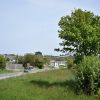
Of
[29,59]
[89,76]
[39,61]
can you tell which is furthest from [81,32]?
[39,61]

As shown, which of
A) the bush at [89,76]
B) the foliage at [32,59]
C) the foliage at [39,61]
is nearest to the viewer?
the bush at [89,76]

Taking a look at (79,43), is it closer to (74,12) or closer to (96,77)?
(74,12)

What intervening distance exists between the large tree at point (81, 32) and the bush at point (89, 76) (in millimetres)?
5838

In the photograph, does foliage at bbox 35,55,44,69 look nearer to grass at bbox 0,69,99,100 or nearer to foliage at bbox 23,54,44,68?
foliage at bbox 23,54,44,68

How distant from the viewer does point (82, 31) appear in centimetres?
3412

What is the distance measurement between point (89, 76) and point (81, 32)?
7.97 meters

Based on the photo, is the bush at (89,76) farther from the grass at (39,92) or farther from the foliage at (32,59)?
the foliage at (32,59)

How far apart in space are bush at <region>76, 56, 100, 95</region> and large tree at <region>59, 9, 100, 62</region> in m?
5.84

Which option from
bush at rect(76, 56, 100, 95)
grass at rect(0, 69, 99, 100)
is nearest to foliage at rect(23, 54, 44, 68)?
grass at rect(0, 69, 99, 100)

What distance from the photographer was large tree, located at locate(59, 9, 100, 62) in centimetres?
3353

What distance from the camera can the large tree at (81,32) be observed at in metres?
33.5

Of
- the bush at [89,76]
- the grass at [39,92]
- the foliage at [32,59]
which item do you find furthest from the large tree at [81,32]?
the foliage at [32,59]

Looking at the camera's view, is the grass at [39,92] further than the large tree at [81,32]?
No

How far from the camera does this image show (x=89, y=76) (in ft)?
88.2
